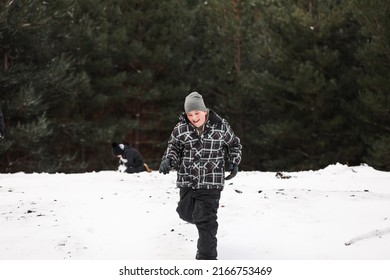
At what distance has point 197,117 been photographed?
4.70 meters

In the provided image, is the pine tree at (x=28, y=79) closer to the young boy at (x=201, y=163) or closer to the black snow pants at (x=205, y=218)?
the young boy at (x=201, y=163)

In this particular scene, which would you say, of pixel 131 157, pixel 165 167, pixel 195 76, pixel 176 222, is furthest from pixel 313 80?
pixel 165 167

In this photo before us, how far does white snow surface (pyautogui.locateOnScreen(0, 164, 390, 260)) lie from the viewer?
503 cm

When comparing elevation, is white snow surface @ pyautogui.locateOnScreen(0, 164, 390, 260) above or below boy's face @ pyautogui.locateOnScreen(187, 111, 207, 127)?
below

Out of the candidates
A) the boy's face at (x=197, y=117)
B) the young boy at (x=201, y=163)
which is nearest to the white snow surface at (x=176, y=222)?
the young boy at (x=201, y=163)

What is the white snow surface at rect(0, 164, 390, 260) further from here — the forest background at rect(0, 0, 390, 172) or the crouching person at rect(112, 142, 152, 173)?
the forest background at rect(0, 0, 390, 172)

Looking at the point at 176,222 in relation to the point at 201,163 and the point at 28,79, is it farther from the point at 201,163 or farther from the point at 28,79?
the point at 28,79

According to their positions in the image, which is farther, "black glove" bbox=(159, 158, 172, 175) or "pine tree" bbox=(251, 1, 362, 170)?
"pine tree" bbox=(251, 1, 362, 170)

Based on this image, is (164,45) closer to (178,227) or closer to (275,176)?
(275,176)

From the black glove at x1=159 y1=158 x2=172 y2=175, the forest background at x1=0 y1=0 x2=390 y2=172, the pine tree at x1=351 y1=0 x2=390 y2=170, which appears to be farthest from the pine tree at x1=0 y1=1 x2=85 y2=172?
the black glove at x1=159 y1=158 x2=172 y2=175

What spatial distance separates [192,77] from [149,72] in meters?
3.05

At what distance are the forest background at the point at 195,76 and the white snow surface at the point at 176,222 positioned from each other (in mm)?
9814

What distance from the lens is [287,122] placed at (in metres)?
21.1

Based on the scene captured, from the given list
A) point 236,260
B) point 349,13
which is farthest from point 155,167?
point 236,260
